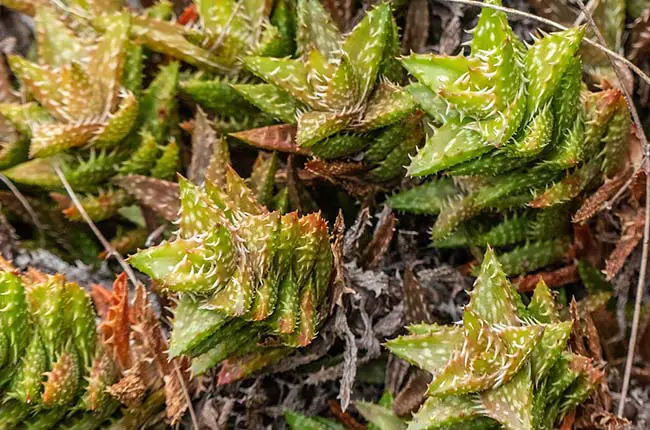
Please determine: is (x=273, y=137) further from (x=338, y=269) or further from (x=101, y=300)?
(x=101, y=300)

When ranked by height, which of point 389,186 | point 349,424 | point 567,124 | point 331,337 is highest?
point 567,124

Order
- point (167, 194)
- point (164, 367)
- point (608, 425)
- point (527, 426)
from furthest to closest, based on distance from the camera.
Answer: point (167, 194) < point (164, 367) < point (608, 425) < point (527, 426)

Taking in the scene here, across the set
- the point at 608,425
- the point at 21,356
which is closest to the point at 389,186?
the point at 608,425

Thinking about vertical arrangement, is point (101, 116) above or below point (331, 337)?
above

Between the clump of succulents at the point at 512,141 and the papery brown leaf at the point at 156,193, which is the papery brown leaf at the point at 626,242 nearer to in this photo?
the clump of succulents at the point at 512,141

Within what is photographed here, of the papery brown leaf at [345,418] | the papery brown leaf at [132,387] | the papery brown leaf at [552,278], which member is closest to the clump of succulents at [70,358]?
the papery brown leaf at [132,387]

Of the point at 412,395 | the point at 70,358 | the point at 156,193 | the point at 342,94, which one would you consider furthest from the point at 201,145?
the point at 412,395

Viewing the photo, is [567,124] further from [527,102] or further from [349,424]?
[349,424]
